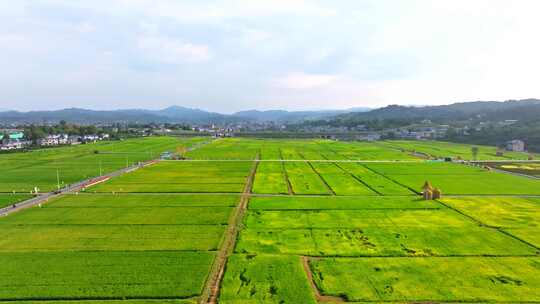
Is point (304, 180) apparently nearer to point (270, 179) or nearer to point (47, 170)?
point (270, 179)

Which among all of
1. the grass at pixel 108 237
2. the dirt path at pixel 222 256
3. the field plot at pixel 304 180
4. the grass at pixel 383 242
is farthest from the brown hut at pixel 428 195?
the grass at pixel 108 237

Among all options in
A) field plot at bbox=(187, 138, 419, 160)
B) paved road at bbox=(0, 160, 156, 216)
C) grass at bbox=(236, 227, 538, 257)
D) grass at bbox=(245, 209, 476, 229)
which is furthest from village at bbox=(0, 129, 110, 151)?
grass at bbox=(236, 227, 538, 257)

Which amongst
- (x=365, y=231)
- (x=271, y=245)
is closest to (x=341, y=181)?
(x=365, y=231)

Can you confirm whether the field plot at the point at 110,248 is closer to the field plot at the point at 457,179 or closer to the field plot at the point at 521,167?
the field plot at the point at 457,179

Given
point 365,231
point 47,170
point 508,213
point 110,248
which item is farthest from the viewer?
point 47,170

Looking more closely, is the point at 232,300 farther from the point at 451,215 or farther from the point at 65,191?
the point at 65,191
